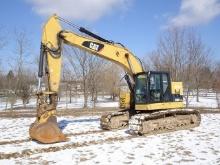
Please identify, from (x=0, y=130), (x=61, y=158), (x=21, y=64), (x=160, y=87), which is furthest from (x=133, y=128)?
(x=21, y=64)

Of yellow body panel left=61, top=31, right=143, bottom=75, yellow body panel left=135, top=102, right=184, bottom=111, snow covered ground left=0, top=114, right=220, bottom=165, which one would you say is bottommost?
snow covered ground left=0, top=114, right=220, bottom=165

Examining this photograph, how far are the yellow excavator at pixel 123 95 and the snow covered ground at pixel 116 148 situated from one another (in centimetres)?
62

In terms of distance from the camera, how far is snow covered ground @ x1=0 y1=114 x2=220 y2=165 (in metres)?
10.3

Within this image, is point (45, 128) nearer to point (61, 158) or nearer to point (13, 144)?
point (13, 144)

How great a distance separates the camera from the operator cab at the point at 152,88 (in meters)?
15.8

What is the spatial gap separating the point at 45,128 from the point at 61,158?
92.0 inches

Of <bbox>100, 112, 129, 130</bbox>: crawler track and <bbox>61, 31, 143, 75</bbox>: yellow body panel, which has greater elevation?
<bbox>61, 31, 143, 75</bbox>: yellow body panel

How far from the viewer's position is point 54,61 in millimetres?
13828

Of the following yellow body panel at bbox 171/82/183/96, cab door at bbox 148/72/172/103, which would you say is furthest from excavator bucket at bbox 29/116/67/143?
yellow body panel at bbox 171/82/183/96

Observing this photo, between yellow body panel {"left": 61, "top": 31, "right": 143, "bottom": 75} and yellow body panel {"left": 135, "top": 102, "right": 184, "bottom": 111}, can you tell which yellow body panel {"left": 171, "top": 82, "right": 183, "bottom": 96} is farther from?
yellow body panel {"left": 61, "top": 31, "right": 143, "bottom": 75}

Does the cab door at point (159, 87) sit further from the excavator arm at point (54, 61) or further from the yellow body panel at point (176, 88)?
the excavator arm at point (54, 61)

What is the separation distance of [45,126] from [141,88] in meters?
5.24

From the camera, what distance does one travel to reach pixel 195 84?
43000 millimetres

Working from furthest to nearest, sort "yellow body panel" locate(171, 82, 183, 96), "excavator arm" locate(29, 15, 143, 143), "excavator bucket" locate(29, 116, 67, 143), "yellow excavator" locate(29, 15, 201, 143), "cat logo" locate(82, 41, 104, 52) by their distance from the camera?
1. "yellow body panel" locate(171, 82, 183, 96)
2. "cat logo" locate(82, 41, 104, 52)
3. "yellow excavator" locate(29, 15, 201, 143)
4. "excavator arm" locate(29, 15, 143, 143)
5. "excavator bucket" locate(29, 116, 67, 143)
